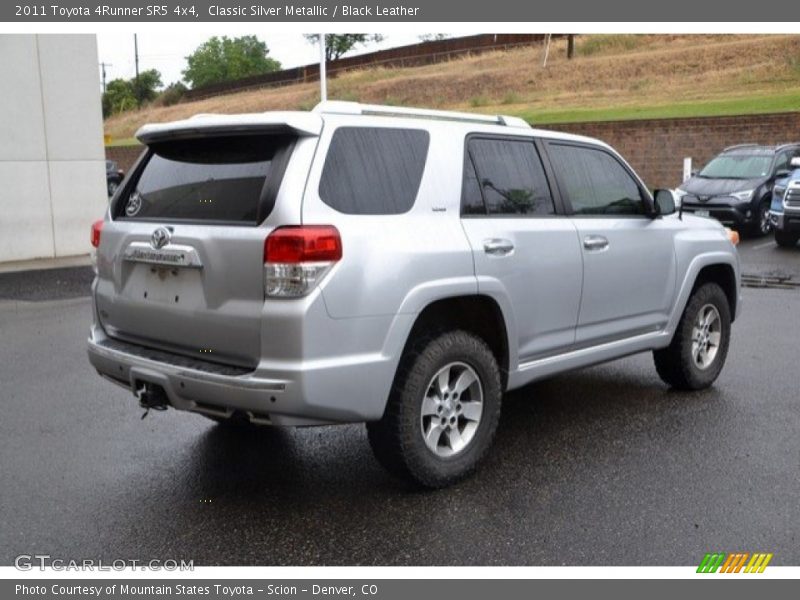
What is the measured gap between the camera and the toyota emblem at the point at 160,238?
4.20 metres

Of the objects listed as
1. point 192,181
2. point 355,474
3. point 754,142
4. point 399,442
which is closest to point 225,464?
point 355,474

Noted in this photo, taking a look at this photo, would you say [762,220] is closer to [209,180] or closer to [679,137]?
[679,137]

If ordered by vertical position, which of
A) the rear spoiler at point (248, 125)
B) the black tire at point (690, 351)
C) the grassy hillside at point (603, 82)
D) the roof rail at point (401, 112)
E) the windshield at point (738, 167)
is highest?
the grassy hillside at point (603, 82)

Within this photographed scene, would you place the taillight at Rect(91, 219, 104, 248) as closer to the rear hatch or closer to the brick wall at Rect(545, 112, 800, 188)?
the rear hatch

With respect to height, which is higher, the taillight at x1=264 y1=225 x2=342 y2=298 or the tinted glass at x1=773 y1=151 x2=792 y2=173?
the taillight at x1=264 y1=225 x2=342 y2=298

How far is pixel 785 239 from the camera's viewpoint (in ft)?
52.9

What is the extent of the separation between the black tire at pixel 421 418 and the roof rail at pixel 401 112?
3.96ft


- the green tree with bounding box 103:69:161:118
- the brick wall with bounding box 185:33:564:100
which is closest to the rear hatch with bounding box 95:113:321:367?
the brick wall with bounding box 185:33:564:100

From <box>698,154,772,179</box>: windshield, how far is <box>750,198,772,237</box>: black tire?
73 centimetres

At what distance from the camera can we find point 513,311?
474 centimetres

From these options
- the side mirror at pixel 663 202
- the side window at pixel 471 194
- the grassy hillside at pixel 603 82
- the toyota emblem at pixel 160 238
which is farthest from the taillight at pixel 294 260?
the grassy hillside at pixel 603 82

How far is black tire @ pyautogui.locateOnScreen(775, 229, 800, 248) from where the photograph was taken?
627 inches

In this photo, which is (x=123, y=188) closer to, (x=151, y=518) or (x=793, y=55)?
(x=151, y=518)

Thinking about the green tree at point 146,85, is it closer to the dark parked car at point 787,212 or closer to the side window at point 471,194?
the dark parked car at point 787,212
